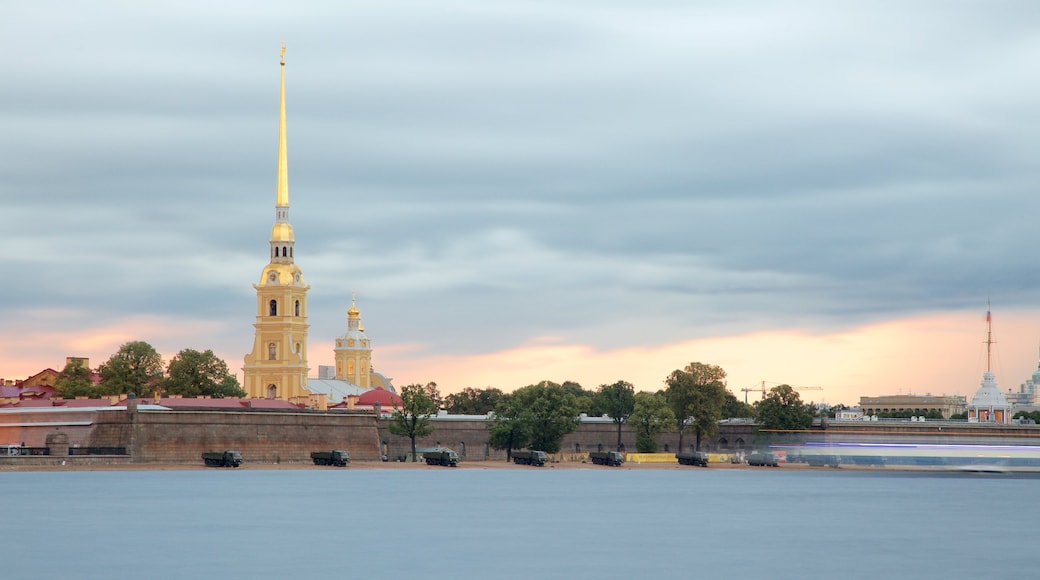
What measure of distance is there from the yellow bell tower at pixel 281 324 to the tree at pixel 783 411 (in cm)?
5245

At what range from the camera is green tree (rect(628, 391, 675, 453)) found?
159250 millimetres

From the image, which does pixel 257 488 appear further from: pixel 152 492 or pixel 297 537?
pixel 297 537

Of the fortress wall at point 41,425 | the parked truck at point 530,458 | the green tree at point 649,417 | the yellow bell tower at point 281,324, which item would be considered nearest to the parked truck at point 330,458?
the parked truck at point 530,458

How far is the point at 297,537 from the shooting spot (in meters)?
61.5

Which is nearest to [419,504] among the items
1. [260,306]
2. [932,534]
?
[932,534]

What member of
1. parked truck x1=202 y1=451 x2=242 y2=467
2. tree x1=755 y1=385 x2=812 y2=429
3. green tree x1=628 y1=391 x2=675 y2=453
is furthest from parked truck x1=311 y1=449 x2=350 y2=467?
tree x1=755 y1=385 x2=812 y2=429

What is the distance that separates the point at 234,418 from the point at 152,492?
129 ft

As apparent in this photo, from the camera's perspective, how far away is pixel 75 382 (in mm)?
151000

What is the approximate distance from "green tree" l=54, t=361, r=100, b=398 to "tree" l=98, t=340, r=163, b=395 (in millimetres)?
1223

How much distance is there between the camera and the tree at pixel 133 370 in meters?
149

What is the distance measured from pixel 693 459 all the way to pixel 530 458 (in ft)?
68.7

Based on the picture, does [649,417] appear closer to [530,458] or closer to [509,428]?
[509,428]

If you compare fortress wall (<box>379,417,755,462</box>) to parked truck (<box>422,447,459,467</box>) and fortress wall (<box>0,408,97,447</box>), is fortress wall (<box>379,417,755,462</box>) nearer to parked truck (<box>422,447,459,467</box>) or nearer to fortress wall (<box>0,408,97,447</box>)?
parked truck (<box>422,447,459,467</box>)

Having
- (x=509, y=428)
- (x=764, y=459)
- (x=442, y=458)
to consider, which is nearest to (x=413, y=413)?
→ (x=442, y=458)
